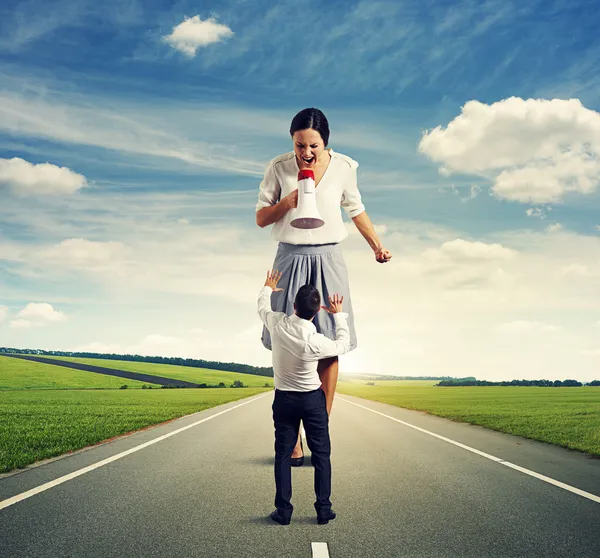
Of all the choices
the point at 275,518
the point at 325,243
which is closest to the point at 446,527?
the point at 275,518

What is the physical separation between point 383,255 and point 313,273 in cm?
70

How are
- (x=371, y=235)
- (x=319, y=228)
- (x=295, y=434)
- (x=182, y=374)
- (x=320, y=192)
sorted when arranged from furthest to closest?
(x=182, y=374) → (x=371, y=235) → (x=319, y=228) → (x=320, y=192) → (x=295, y=434)

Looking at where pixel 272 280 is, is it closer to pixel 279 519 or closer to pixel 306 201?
pixel 306 201

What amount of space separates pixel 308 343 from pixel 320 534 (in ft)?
4.82

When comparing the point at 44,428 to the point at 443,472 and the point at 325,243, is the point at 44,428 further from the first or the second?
the point at 325,243

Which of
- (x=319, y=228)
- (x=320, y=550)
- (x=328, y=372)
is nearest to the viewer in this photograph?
(x=320, y=550)

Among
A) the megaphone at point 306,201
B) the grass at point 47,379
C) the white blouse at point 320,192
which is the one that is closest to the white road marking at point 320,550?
the megaphone at point 306,201

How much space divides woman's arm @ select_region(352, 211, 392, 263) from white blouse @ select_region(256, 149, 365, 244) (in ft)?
0.81

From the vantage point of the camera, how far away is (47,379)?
207 ft

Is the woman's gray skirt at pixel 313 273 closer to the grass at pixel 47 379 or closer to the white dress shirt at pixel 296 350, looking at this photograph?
the white dress shirt at pixel 296 350

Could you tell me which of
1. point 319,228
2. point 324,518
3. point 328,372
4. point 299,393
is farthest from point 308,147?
point 324,518

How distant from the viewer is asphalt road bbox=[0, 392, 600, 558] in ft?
14.7

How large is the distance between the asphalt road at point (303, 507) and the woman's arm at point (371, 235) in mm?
2320

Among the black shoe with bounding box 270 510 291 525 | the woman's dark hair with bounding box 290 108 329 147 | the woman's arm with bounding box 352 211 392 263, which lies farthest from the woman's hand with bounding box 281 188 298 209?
the black shoe with bounding box 270 510 291 525
